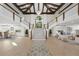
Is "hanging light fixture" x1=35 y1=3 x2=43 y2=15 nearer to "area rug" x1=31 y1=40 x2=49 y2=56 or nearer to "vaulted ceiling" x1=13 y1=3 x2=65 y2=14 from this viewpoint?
"vaulted ceiling" x1=13 y1=3 x2=65 y2=14

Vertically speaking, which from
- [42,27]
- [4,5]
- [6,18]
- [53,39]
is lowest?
[53,39]

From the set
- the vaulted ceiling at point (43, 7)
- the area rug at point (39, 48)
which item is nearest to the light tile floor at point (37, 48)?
the area rug at point (39, 48)

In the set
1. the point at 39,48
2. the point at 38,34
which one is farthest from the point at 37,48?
the point at 38,34

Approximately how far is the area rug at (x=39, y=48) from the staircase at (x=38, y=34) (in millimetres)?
75

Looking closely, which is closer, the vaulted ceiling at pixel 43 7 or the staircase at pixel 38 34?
the vaulted ceiling at pixel 43 7

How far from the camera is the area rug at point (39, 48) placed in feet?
9.50

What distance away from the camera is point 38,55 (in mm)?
2895

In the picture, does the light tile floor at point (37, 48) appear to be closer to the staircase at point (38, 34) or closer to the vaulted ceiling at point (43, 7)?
the staircase at point (38, 34)

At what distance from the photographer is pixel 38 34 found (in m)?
2.95

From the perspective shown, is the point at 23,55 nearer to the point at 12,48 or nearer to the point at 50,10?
the point at 12,48

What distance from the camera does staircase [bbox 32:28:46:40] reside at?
290 centimetres

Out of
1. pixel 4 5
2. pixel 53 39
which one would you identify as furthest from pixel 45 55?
pixel 4 5

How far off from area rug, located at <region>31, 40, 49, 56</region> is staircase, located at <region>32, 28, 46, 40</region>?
0.07 m

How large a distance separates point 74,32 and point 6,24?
136cm
